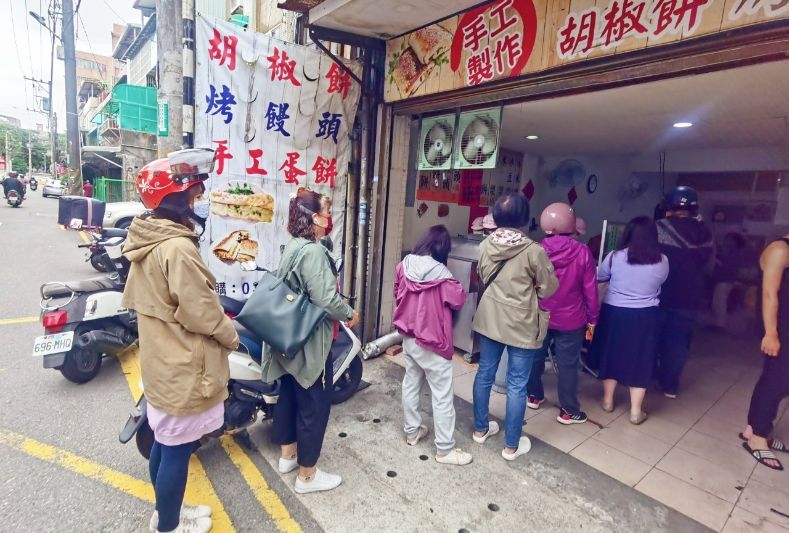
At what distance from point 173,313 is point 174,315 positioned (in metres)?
0.02

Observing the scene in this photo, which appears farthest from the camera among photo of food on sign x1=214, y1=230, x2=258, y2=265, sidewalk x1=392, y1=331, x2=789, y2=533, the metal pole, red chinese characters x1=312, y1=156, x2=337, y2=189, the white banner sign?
red chinese characters x1=312, y1=156, x2=337, y2=189

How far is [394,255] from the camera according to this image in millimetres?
5195

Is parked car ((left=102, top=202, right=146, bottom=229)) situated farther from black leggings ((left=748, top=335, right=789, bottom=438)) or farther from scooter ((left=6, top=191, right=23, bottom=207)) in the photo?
scooter ((left=6, top=191, right=23, bottom=207))

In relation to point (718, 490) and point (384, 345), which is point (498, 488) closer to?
point (718, 490)

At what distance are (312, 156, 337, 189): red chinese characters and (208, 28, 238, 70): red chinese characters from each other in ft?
4.07

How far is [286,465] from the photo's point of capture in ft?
9.27

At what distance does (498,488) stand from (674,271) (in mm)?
2718

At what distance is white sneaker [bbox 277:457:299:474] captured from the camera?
9.25ft

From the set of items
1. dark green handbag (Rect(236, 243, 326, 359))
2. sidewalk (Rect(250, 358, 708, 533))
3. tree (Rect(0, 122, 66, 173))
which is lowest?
sidewalk (Rect(250, 358, 708, 533))

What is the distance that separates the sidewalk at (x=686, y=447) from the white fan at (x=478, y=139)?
233cm

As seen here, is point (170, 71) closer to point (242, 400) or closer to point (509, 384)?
point (242, 400)

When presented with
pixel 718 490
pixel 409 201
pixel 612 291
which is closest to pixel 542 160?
pixel 409 201

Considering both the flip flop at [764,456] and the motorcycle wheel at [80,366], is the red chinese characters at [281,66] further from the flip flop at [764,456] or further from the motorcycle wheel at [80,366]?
the flip flop at [764,456]

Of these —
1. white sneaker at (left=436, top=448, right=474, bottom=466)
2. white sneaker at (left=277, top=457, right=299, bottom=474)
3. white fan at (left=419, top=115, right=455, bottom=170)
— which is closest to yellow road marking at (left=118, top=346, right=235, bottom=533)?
white sneaker at (left=277, top=457, right=299, bottom=474)
